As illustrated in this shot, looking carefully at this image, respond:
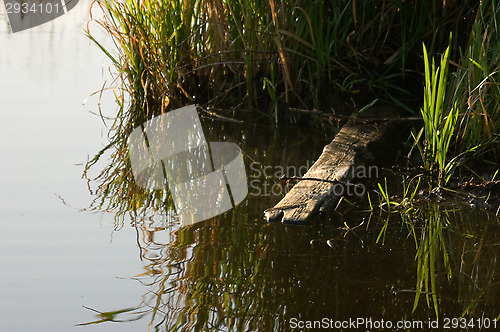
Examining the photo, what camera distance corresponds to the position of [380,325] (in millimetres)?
1897

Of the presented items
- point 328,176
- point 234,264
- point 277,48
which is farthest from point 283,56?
point 234,264

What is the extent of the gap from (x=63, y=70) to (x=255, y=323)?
10.9 ft

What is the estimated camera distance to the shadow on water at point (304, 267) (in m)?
1.96

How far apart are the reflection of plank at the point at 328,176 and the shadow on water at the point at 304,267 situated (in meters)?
0.06

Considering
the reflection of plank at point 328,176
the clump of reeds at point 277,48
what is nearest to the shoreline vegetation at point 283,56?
the clump of reeds at point 277,48

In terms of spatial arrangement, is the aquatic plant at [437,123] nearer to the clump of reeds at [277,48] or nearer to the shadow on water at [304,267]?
the shadow on water at [304,267]

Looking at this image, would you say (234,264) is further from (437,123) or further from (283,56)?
(283,56)

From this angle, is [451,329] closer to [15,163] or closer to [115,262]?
[115,262]

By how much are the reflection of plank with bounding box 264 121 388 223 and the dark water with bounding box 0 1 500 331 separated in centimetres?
6

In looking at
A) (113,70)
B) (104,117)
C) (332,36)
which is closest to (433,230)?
(332,36)

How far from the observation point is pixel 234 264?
225 cm

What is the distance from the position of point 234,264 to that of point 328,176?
685mm

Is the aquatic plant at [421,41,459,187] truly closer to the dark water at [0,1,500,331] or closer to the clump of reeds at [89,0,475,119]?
the dark water at [0,1,500,331]

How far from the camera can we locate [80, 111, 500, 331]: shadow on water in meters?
1.96
